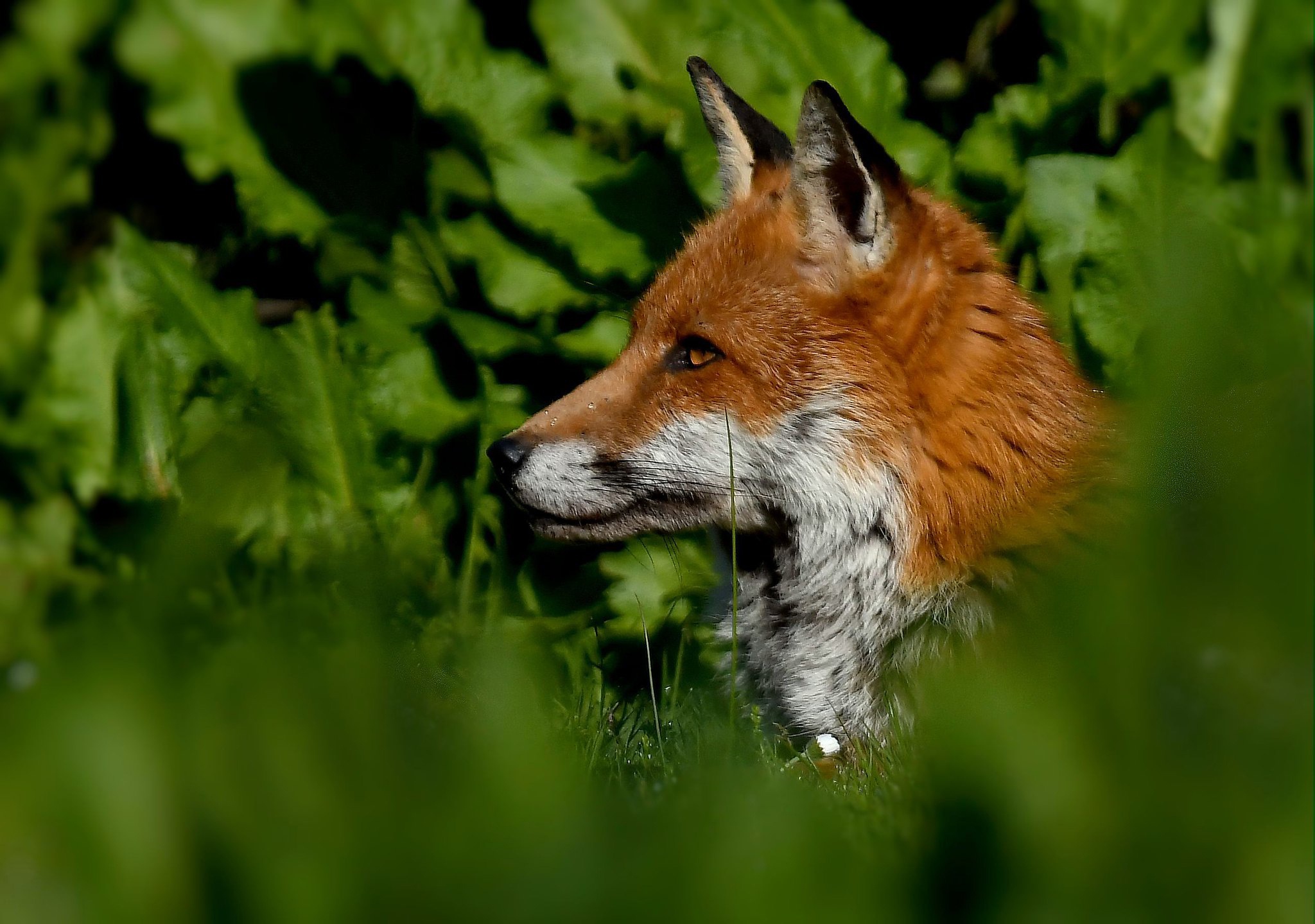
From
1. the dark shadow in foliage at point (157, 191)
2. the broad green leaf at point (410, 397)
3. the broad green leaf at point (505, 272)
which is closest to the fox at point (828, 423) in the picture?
the broad green leaf at point (505, 272)

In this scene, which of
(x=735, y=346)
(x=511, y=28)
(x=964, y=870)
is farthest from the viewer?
(x=511, y=28)

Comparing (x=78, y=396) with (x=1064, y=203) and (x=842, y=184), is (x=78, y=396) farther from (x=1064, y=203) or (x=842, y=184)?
(x=1064, y=203)

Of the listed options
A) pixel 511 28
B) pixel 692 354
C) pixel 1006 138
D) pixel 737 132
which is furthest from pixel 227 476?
pixel 511 28

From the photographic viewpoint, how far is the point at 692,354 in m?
3.12

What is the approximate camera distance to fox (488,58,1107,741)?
2758mm

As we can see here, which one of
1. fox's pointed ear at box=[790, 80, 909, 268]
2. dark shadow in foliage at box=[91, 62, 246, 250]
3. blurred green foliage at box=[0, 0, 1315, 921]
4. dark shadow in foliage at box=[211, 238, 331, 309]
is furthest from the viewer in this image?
dark shadow in foliage at box=[91, 62, 246, 250]

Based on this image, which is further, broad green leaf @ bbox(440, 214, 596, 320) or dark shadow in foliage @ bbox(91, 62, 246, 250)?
dark shadow in foliage @ bbox(91, 62, 246, 250)

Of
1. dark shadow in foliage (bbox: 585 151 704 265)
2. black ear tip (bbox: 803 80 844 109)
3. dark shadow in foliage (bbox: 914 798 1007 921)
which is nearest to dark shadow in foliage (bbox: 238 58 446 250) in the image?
dark shadow in foliage (bbox: 585 151 704 265)

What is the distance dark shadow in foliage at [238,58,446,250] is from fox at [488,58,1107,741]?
3.89ft

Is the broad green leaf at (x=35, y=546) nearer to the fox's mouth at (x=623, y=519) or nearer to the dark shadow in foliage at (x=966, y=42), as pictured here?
the fox's mouth at (x=623, y=519)

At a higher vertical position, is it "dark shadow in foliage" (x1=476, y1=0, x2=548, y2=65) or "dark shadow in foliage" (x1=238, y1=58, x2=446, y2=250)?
"dark shadow in foliage" (x1=476, y1=0, x2=548, y2=65)

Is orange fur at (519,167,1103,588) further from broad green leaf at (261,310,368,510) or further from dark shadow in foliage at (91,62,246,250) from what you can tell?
dark shadow in foliage at (91,62,246,250)

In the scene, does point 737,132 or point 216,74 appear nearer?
point 737,132

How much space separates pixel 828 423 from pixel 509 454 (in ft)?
2.55
